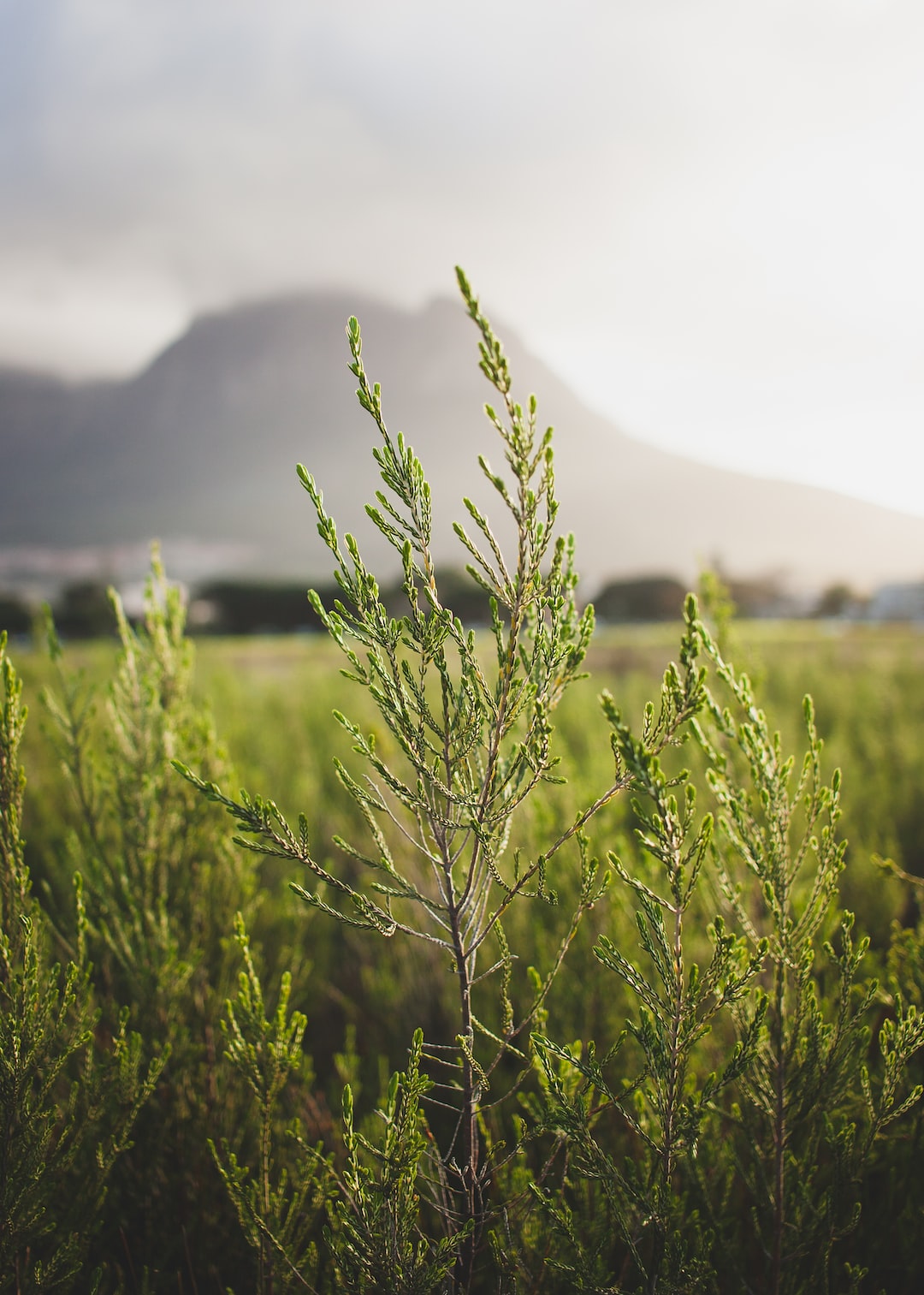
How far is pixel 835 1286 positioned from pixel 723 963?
5.08ft

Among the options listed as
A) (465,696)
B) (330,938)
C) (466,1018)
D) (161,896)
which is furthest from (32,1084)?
(330,938)

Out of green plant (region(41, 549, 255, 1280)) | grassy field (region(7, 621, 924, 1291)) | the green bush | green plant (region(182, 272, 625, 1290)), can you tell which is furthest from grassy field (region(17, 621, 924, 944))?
green plant (region(182, 272, 625, 1290))

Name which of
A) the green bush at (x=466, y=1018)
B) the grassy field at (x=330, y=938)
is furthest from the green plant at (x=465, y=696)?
the grassy field at (x=330, y=938)

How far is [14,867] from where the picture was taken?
62.1 inches

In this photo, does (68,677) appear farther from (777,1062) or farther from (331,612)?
(777,1062)

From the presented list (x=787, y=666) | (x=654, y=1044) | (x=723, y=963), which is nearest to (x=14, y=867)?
(x=654, y=1044)

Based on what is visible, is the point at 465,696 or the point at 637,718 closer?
the point at 465,696

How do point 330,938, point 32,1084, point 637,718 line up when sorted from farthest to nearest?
1. point 637,718
2. point 330,938
3. point 32,1084

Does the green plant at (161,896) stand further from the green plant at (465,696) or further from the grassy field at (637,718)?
the green plant at (465,696)

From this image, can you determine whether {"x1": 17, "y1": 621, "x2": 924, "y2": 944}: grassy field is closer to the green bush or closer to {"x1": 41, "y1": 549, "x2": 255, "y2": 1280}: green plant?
{"x1": 41, "y1": 549, "x2": 255, "y2": 1280}: green plant

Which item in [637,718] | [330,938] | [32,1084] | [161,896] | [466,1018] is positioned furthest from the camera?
[637,718]

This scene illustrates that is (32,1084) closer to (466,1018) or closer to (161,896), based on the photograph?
(161,896)

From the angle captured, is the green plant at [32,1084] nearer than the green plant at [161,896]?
Yes

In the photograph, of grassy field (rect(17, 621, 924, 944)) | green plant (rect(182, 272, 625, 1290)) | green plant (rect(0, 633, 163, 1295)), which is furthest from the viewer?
grassy field (rect(17, 621, 924, 944))
